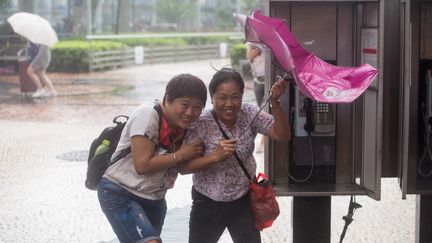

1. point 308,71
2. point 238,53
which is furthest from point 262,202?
point 238,53

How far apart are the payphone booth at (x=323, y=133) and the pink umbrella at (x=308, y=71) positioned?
66 centimetres

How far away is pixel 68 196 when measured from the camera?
7.73 m

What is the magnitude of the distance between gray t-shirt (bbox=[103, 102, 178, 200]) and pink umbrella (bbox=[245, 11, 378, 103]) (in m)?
0.65

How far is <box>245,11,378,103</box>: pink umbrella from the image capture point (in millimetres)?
3805

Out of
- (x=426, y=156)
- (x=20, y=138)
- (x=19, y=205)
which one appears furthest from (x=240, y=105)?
(x=20, y=138)

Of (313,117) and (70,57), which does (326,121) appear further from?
(70,57)

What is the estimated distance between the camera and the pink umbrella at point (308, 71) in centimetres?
380

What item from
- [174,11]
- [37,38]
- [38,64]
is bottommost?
[38,64]

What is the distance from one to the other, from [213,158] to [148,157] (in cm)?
31

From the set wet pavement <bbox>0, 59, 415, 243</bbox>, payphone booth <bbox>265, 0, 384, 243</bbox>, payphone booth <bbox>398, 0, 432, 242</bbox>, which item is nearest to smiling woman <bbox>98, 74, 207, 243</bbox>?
payphone booth <bbox>265, 0, 384, 243</bbox>

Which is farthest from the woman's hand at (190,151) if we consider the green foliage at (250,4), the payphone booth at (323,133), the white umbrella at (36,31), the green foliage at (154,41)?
the green foliage at (250,4)

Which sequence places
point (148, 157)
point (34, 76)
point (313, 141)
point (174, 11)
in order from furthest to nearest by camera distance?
point (174, 11), point (34, 76), point (313, 141), point (148, 157)

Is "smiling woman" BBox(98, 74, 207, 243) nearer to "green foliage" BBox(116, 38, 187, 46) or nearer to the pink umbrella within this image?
the pink umbrella

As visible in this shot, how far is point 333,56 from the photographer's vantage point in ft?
16.4
